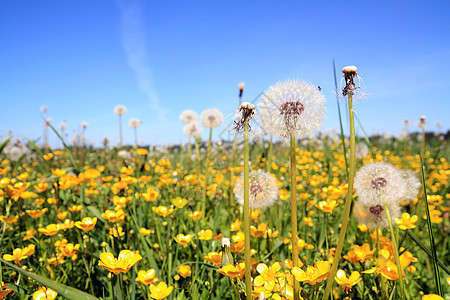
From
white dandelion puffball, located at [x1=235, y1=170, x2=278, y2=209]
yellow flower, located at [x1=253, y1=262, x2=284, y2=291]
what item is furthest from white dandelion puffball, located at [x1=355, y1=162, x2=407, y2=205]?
yellow flower, located at [x1=253, y1=262, x2=284, y2=291]

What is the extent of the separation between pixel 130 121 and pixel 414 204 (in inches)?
264

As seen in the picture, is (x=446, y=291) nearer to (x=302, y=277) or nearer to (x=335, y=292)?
(x=335, y=292)

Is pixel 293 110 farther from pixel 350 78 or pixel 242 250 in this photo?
pixel 242 250

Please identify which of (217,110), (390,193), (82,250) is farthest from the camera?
(217,110)

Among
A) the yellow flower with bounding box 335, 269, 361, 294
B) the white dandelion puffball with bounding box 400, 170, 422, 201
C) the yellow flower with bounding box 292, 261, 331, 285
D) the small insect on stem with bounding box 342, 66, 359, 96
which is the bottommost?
the yellow flower with bounding box 335, 269, 361, 294

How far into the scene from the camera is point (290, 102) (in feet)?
3.60

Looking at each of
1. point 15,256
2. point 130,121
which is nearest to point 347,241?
point 15,256

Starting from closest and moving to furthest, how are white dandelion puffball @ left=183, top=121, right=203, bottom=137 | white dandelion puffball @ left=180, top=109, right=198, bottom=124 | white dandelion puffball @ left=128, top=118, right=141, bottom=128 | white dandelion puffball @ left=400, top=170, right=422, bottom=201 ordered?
white dandelion puffball @ left=400, top=170, right=422, bottom=201 < white dandelion puffball @ left=183, top=121, right=203, bottom=137 < white dandelion puffball @ left=180, top=109, right=198, bottom=124 < white dandelion puffball @ left=128, top=118, right=141, bottom=128

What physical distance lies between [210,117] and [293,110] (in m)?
2.62

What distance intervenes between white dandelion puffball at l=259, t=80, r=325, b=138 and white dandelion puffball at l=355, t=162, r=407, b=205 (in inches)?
28.0

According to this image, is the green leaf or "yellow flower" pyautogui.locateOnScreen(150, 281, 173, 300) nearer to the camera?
the green leaf

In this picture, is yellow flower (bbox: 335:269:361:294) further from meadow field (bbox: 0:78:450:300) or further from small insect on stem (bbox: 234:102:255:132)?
small insect on stem (bbox: 234:102:255:132)

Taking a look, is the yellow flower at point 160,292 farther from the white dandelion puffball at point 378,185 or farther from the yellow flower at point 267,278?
the white dandelion puffball at point 378,185

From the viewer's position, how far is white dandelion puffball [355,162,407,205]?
5.20 ft
